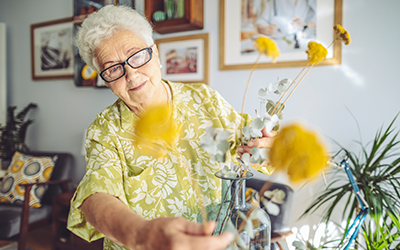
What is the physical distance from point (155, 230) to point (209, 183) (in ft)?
1.74

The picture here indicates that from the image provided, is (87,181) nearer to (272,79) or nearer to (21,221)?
(272,79)

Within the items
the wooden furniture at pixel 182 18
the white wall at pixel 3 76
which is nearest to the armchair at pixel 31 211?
the white wall at pixel 3 76

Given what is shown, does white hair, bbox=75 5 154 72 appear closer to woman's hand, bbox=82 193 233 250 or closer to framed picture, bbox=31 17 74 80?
woman's hand, bbox=82 193 233 250

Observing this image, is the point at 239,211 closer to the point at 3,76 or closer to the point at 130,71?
the point at 130,71

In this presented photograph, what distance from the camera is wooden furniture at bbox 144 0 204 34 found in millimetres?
2232

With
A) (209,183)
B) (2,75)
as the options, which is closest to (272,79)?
(209,183)

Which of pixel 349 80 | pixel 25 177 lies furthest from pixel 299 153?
pixel 25 177

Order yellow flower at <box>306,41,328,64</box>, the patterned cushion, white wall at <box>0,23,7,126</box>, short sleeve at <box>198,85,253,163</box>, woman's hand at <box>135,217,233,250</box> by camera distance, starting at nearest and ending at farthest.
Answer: woman's hand at <box>135,217,233,250</box> → yellow flower at <box>306,41,328,64</box> → short sleeve at <box>198,85,253,163</box> → the patterned cushion → white wall at <box>0,23,7,126</box>

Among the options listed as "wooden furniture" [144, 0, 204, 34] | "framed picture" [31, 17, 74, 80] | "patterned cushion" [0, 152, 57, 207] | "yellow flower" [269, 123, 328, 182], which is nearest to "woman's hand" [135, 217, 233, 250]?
"yellow flower" [269, 123, 328, 182]

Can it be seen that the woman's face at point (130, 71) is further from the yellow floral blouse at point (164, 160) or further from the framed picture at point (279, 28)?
the framed picture at point (279, 28)

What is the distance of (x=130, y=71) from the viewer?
850mm

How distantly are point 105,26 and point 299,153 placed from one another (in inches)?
28.5

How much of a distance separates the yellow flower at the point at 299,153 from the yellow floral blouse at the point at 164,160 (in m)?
0.40

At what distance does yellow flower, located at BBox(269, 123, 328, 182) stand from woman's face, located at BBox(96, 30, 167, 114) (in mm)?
570
